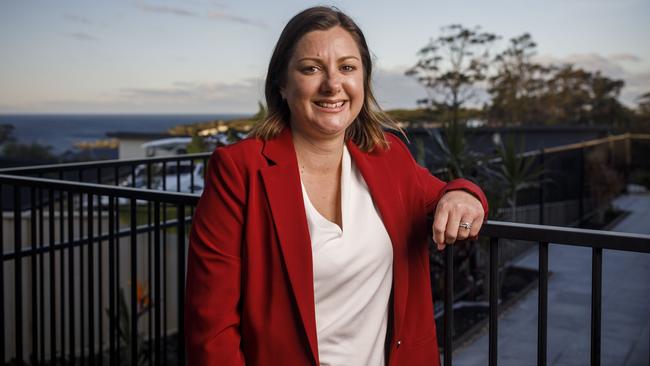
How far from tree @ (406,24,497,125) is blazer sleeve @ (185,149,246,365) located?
2863 cm

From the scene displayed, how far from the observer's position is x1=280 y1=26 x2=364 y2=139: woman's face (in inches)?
57.5

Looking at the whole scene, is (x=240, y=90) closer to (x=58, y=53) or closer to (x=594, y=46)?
(x=58, y=53)

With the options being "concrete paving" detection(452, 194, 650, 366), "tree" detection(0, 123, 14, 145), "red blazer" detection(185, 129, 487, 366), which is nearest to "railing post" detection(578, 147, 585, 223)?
"concrete paving" detection(452, 194, 650, 366)

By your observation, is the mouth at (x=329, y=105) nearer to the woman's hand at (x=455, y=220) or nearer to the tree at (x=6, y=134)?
the woman's hand at (x=455, y=220)

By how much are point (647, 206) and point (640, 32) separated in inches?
586

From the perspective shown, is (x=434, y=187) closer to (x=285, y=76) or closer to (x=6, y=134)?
(x=285, y=76)

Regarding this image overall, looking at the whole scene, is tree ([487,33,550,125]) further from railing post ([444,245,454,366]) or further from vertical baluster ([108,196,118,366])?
railing post ([444,245,454,366])

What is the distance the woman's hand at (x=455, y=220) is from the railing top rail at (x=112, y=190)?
753mm

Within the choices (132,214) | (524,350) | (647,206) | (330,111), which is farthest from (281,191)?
(647,206)

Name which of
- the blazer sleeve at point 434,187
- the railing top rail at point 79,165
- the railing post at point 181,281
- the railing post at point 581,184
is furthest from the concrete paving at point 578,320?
the blazer sleeve at point 434,187

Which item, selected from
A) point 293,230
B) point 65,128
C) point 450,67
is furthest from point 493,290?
point 65,128

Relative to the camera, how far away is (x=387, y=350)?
1.54 metres

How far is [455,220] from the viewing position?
4.63ft

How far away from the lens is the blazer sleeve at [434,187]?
1507mm
